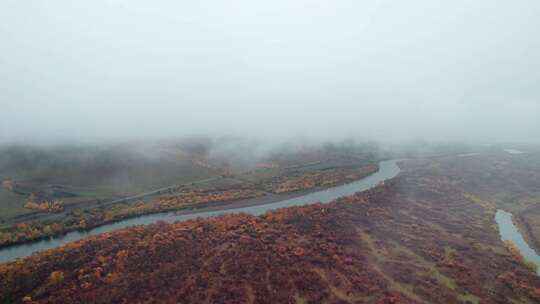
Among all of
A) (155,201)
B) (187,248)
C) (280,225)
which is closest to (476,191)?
(280,225)

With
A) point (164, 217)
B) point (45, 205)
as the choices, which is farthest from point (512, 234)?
point (45, 205)

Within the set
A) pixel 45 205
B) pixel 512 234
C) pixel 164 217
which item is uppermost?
pixel 45 205

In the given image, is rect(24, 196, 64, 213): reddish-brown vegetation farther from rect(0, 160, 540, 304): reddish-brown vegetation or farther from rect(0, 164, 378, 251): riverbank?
rect(0, 160, 540, 304): reddish-brown vegetation

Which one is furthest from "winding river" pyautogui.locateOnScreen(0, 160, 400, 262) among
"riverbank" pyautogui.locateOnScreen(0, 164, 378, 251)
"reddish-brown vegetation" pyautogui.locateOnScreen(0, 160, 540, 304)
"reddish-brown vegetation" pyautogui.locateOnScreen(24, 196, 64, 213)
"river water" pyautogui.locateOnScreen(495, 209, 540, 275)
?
"river water" pyautogui.locateOnScreen(495, 209, 540, 275)

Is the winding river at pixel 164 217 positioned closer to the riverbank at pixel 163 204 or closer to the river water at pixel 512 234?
the riverbank at pixel 163 204

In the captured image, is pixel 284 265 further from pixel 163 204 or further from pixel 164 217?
pixel 163 204

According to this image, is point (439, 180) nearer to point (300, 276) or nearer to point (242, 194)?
point (242, 194)

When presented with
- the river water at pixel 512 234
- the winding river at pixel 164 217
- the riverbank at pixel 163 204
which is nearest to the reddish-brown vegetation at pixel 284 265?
the river water at pixel 512 234
